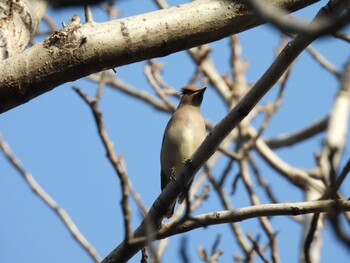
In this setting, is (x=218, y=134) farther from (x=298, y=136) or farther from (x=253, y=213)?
(x=298, y=136)

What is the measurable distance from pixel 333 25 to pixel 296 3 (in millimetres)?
1596

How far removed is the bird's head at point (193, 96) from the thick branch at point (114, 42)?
3.72 meters

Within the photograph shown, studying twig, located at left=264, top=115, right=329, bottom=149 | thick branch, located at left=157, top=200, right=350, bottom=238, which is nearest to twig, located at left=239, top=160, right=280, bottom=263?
thick branch, located at left=157, top=200, right=350, bottom=238

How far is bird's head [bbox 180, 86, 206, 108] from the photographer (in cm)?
682

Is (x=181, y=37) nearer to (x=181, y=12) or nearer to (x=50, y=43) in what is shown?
(x=181, y=12)

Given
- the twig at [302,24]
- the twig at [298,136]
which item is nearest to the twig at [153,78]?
the twig at [298,136]

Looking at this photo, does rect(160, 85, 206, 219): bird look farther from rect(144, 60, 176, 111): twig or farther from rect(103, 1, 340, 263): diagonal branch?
rect(103, 1, 340, 263): diagonal branch

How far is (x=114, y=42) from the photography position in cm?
296

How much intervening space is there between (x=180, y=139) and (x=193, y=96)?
0.82 meters

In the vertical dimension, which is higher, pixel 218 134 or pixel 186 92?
pixel 186 92

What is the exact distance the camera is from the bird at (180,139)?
611 cm

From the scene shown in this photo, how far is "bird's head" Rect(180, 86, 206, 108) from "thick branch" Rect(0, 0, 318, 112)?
12.2 feet

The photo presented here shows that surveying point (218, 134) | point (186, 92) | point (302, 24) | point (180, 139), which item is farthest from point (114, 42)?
point (186, 92)

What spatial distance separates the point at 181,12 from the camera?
304 centimetres
